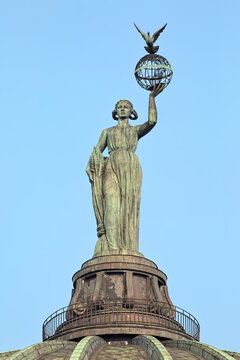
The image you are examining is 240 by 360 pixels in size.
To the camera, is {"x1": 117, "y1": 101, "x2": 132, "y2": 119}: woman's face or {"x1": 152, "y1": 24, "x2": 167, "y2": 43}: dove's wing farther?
{"x1": 117, "y1": 101, "x2": 132, "y2": 119}: woman's face

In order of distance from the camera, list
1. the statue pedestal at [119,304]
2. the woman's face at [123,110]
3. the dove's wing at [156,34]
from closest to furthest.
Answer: the statue pedestal at [119,304]
the dove's wing at [156,34]
the woman's face at [123,110]

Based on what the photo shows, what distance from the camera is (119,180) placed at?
58250 millimetres

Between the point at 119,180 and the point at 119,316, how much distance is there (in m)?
8.05

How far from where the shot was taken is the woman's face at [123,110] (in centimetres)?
5953

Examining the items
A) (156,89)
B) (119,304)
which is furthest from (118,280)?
(156,89)

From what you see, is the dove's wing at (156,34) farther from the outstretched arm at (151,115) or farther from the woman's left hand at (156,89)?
the outstretched arm at (151,115)

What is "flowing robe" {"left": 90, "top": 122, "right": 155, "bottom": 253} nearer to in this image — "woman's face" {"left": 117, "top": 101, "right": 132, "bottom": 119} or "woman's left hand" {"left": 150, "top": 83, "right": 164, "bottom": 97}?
"woman's face" {"left": 117, "top": 101, "right": 132, "bottom": 119}

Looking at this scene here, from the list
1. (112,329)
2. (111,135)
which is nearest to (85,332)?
(112,329)

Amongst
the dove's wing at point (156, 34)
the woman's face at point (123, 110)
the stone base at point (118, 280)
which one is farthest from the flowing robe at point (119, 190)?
the dove's wing at point (156, 34)

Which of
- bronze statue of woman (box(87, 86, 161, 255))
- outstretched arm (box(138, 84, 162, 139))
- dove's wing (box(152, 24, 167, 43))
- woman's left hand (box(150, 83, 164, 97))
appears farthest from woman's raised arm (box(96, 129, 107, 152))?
dove's wing (box(152, 24, 167, 43))

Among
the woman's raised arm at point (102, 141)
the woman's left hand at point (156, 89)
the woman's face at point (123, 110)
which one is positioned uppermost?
the woman's left hand at point (156, 89)

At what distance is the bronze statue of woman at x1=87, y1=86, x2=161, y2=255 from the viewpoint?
57.1 m

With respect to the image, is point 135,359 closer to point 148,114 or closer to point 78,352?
point 78,352

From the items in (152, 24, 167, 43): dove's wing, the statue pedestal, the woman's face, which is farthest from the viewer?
the woman's face
